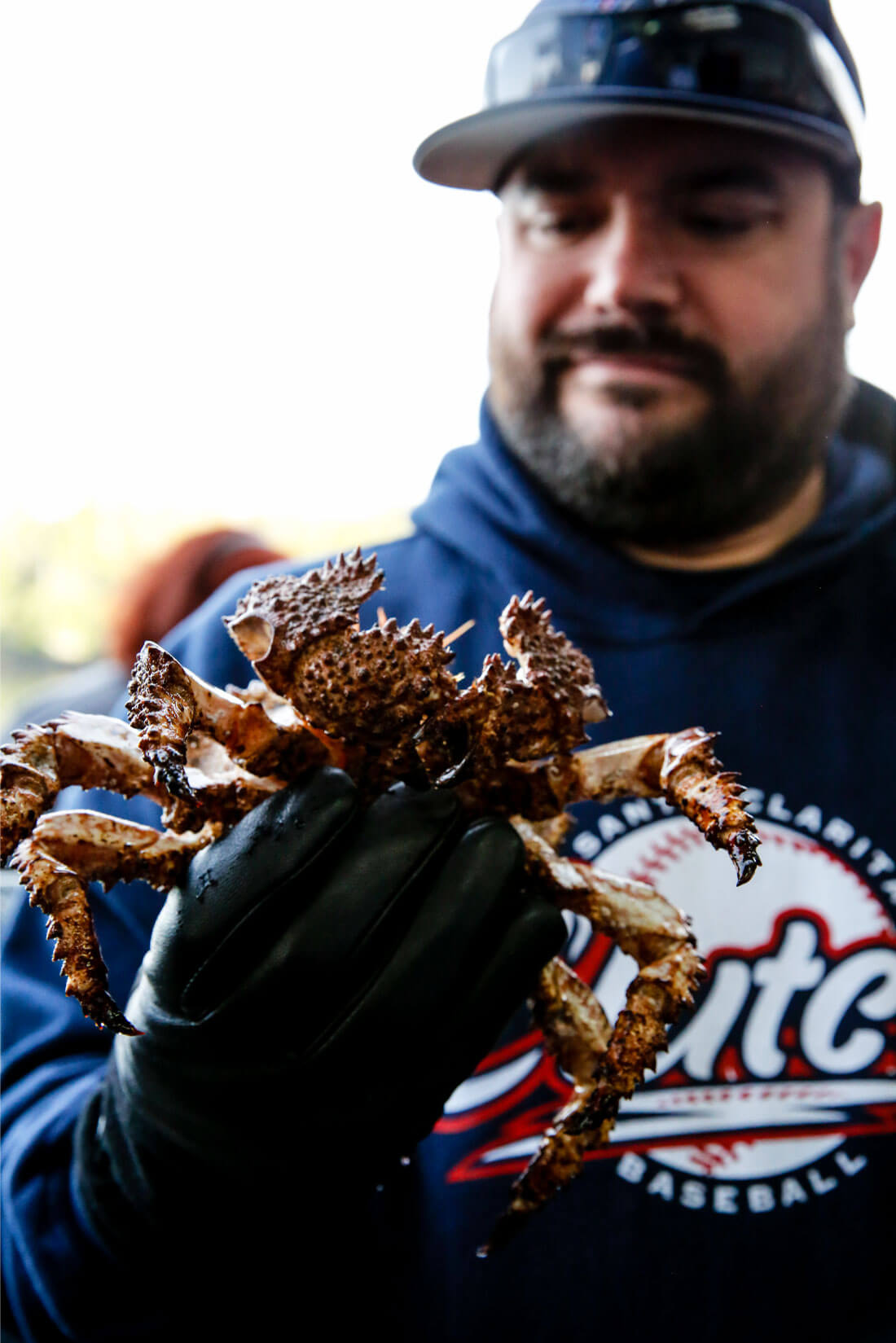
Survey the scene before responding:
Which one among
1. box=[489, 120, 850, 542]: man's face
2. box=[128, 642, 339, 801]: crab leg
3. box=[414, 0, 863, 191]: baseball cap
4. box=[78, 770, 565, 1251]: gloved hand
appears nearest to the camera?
box=[128, 642, 339, 801]: crab leg

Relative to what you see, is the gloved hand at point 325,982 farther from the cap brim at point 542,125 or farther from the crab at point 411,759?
the cap brim at point 542,125

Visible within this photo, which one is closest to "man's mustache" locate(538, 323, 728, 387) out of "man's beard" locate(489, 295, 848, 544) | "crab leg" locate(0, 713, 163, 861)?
"man's beard" locate(489, 295, 848, 544)

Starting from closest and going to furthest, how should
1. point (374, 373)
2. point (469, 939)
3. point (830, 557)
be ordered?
point (469, 939) < point (374, 373) < point (830, 557)

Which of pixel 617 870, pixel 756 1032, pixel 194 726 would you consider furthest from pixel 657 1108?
pixel 194 726

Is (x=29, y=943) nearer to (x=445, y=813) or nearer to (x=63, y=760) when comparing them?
(x=63, y=760)

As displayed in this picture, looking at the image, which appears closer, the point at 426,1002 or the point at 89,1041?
the point at 426,1002

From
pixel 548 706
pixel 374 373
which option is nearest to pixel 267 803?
pixel 548 706

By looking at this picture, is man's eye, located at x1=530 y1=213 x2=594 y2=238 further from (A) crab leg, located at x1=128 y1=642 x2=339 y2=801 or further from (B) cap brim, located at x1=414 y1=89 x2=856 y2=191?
(A) crab leg, located at x1=128 y1=642 x2=339 y2=801

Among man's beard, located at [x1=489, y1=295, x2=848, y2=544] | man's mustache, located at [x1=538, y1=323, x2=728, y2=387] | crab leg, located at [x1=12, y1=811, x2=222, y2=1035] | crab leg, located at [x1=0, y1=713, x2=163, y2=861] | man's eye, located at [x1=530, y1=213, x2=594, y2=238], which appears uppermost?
man's eye, located at [x1=530, y1=213, x2=594, y2=238]
